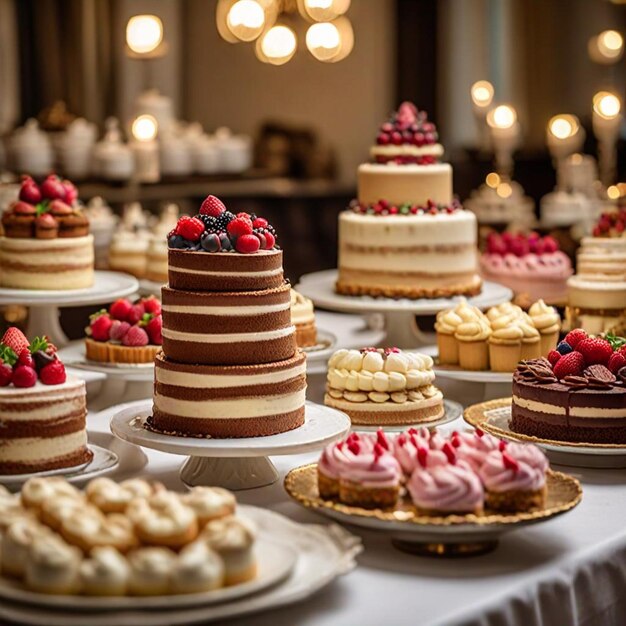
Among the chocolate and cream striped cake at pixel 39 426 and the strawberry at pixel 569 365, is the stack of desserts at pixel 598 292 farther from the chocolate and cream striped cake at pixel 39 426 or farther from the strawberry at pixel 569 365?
the chocolate and cream striped cake at pixel 39 426

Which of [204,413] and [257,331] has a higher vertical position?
[257,331]

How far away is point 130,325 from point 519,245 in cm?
193

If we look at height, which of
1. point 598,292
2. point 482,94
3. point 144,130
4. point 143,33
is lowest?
point 598,292

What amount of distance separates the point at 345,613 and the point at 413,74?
32.4ft

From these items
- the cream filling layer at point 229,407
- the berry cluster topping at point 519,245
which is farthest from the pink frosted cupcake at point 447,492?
the berry cluster topping at point 519,245

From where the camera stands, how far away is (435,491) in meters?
2.35

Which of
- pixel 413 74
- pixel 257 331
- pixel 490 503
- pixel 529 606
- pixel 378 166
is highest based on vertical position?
pixel 413 74

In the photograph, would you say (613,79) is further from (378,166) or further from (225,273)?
(225,273)

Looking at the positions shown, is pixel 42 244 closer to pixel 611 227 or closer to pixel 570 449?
pixel 570 449

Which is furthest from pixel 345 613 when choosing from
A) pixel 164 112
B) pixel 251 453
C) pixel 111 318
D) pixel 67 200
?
pixel 164 112

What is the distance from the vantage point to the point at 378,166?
4770mm

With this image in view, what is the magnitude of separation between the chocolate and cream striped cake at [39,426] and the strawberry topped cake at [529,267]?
2.52 m

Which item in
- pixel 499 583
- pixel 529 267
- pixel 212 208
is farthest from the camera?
pixel 529 267

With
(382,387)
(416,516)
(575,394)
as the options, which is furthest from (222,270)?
(575,394)
